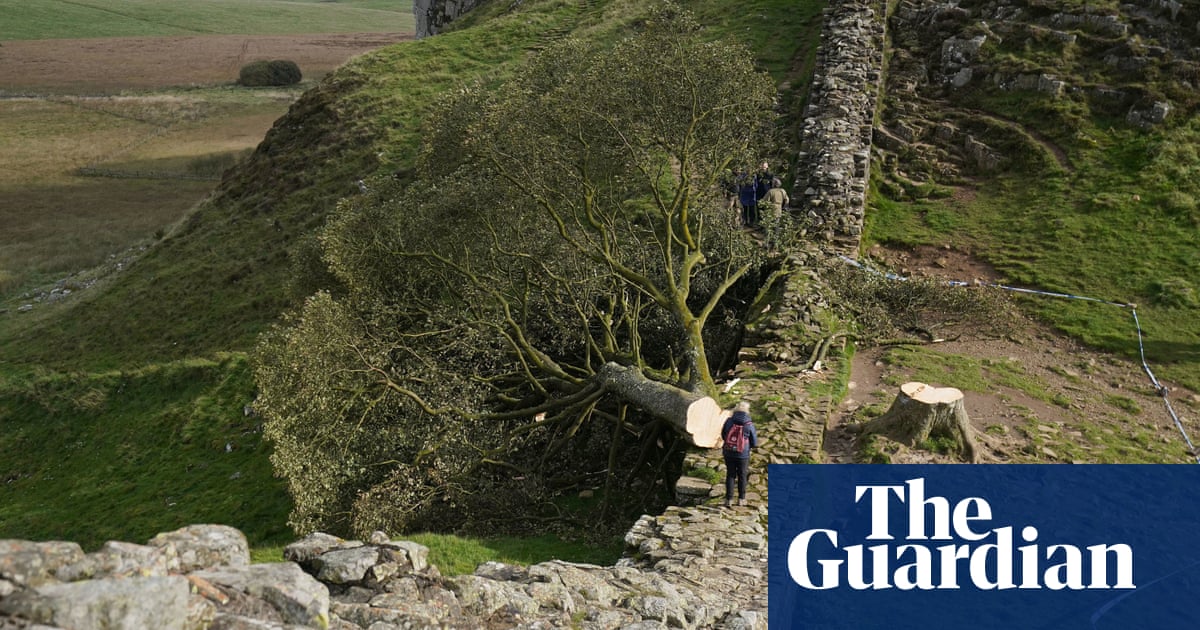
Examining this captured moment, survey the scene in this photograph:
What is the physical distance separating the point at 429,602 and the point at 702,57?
17.0m

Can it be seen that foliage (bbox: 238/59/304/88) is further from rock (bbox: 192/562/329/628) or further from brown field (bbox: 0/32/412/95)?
rock (bbox: 192/562/329/628)

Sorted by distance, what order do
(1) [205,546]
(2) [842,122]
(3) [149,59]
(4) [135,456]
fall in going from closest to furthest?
(1) [205,546] < (4) [135,456] < (2) [842,122] < (3) [149,59]

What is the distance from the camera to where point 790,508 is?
13438 mm

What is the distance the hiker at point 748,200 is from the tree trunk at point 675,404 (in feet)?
37.1

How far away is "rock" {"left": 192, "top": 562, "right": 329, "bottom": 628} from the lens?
7.59 metres

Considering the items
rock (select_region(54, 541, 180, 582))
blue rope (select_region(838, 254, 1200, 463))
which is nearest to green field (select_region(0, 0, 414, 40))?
blue rope (select_region(838, 254, 1200, 463))

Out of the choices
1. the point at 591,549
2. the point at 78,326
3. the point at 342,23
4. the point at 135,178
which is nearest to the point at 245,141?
the point at 135,178

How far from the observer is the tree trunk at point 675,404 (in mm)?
15023

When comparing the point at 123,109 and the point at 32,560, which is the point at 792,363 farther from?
the point at 123,109

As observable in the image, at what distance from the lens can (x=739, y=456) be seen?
13242 mm

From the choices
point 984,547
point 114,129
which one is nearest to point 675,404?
point 984,547

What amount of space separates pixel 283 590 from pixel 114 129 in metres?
92.9

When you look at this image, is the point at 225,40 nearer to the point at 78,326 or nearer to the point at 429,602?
the point at 78,326

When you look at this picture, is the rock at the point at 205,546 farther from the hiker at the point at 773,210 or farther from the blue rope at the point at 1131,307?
the hiker at the point at 773,210
